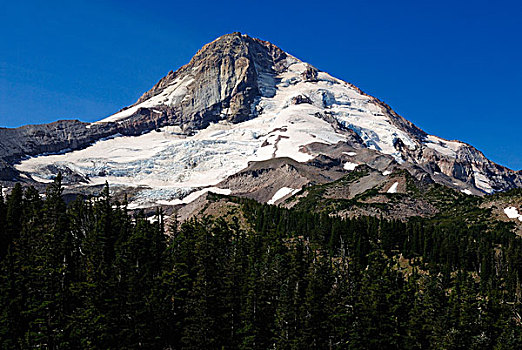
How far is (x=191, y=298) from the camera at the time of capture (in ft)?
194

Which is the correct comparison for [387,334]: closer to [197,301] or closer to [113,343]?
[197,301]

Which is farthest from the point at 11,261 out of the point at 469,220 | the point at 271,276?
the point at 469,220

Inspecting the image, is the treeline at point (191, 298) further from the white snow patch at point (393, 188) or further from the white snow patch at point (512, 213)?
the white snow patch at point (393, 188)

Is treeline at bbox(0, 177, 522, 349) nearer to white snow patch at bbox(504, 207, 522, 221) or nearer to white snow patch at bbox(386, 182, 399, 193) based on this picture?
white snow patch at bbox(504, 207, 522, 221)

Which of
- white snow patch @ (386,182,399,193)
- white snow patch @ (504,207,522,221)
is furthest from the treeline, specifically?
white snow patch @ (386,182,399,193)

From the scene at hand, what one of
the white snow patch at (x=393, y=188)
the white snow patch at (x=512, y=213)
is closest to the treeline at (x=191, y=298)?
the white snow patch at (x=512, y=213)

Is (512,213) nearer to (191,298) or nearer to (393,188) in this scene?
(393,188)

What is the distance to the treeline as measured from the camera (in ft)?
161

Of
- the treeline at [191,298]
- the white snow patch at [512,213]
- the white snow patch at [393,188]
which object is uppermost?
the white snow patch at [393,188]

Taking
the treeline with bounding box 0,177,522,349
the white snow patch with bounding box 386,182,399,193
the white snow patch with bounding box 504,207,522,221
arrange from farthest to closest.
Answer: the white snow patch with bounding box 386,182,399,193, the white snow patch with bounding box 504,207,522,221, the treeline with bounding box 0,177,522,349

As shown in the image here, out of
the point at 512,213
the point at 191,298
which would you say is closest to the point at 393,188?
the point at 512,213

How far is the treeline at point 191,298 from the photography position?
161ft

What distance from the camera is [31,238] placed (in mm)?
61281

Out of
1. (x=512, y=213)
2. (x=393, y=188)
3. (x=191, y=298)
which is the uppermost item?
(x=393, y=188)
